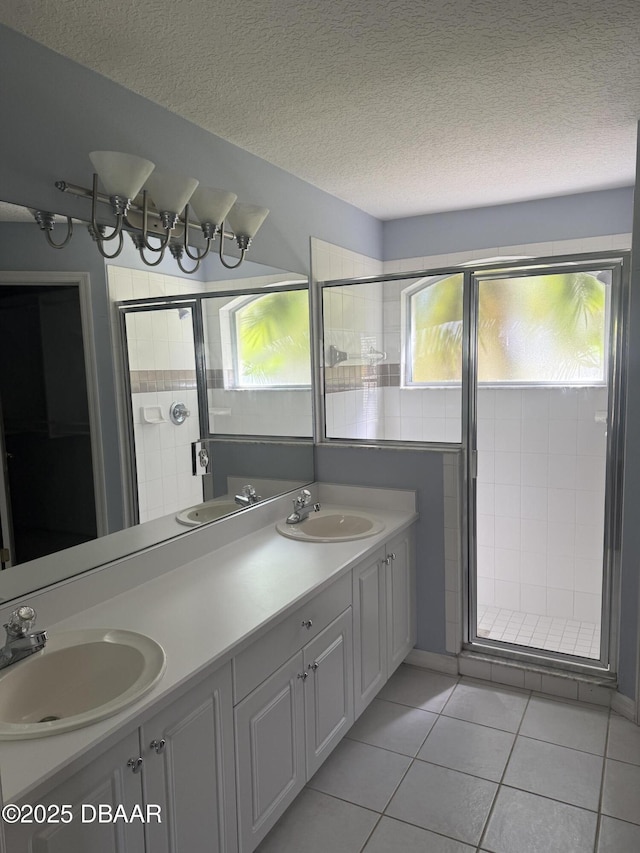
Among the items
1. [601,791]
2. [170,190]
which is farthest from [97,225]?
[601,791]

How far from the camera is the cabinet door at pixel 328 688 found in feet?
6.73

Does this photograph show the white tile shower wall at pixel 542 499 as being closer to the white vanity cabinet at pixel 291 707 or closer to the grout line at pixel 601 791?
the grout line at pixel 601 791

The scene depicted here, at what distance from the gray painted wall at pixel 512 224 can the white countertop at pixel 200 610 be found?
6.62 ft

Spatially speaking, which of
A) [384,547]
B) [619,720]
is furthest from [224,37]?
[619,720]

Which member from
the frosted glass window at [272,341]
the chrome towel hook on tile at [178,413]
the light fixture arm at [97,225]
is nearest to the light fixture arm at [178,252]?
the light fixture arm at [97,225]

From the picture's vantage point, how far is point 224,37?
1758 millimetres

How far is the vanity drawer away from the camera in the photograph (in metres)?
1.71

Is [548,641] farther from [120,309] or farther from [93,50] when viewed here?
[93,50]

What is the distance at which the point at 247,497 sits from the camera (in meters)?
2.69

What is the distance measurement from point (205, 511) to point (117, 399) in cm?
65

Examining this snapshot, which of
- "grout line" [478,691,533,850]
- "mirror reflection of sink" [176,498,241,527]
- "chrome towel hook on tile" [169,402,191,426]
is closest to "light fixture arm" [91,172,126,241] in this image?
"chrome towel hook on tile" [169,402,191,426]

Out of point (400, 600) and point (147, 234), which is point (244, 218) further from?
point (400, 600)

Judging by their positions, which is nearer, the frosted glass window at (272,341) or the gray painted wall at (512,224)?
the frosted glass window at (272,341)

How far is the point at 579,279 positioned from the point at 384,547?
148 centimetres
